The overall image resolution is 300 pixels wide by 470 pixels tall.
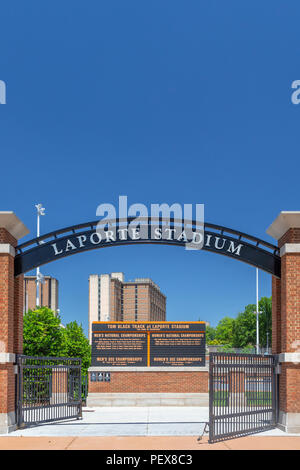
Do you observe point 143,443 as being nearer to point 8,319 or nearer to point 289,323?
point 8,319

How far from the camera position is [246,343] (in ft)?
370

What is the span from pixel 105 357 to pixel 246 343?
89910 mm

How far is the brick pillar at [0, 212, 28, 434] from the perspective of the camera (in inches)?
603

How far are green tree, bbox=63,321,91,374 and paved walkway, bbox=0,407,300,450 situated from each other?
20012mm

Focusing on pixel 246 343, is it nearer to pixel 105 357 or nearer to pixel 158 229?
pixel 105 357

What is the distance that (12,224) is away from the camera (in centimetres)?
1603

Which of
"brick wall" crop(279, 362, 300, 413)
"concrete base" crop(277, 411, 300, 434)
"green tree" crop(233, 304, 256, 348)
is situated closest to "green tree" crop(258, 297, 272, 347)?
"green tree" crop(233, 304, 256, 348)

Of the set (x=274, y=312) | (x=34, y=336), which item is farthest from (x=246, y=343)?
(x=274, y=312)

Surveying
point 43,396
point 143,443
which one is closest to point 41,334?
point 43,396

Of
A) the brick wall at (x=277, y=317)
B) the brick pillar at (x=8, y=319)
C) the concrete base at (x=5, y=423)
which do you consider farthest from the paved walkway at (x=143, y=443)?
the brick wall at (x=277, y=317)

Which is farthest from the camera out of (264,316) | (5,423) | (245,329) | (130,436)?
(245,329)

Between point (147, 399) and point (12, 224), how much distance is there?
12700mm

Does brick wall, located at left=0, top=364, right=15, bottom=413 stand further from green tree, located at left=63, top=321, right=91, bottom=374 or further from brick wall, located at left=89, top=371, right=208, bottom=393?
green tree, located at left=63, top=321, right=91, bottom=374

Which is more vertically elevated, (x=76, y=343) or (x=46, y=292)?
(x=46, y=292)
